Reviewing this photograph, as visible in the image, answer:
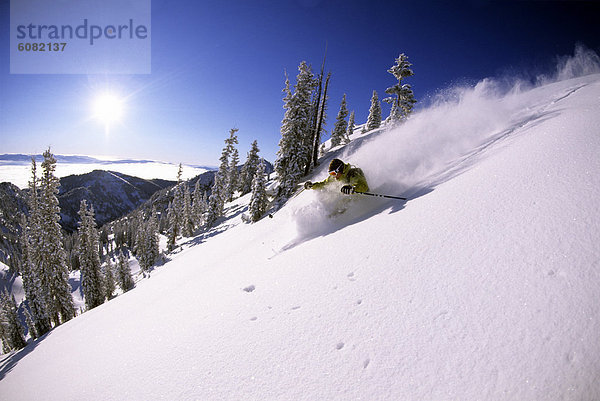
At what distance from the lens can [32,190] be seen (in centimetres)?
2223

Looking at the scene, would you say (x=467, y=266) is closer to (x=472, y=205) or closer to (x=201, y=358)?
(x=472, y=205)

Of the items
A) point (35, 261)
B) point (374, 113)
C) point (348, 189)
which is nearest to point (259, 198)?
point (348, 189)

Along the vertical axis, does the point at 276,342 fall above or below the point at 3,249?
above

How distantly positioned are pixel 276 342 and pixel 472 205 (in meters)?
4.01

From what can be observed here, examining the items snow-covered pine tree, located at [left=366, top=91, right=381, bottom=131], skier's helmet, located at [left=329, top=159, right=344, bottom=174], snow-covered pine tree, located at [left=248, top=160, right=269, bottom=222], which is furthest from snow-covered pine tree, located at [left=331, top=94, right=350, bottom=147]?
skier's helmet, located at [left=329, top=159, right=344, bottom=174]

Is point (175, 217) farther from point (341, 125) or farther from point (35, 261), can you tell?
point (341, 125)

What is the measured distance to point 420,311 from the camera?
2592 mm

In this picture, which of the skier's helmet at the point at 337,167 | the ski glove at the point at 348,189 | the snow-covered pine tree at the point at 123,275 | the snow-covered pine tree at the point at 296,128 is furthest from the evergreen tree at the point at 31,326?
the ski glove at the point at 348,189

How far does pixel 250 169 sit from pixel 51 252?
3437 centimetres

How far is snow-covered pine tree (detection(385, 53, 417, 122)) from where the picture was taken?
91.8 feet

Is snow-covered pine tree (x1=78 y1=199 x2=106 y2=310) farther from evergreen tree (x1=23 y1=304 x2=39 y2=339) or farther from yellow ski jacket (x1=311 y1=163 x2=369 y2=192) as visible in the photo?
yellow ski jacket (x1=311 y1=163 x2=369 y2=192)

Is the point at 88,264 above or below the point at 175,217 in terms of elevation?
below

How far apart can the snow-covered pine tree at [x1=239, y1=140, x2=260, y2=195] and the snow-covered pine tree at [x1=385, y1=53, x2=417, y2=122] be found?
28.8 m

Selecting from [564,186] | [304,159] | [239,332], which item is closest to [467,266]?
[564,186]
